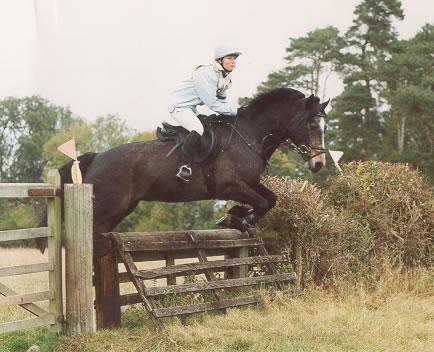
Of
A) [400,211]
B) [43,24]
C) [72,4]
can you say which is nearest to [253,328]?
[400,211]

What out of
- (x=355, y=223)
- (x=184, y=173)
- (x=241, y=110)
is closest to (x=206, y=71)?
(x=241, y=110)

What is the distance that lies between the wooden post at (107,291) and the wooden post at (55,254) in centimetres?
51

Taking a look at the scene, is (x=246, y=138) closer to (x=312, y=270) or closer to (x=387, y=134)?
(x=312, y=270)

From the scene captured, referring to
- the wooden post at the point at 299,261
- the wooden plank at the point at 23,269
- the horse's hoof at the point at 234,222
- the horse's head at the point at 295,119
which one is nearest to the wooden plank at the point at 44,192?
the wooden plank at the point at 23,269

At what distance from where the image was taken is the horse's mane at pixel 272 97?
684 cm

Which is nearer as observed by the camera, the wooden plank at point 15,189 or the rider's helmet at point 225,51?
the wooden plank at point 15,189

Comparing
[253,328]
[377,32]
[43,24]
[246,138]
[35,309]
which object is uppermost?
[377,32]

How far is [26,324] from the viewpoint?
5.01m

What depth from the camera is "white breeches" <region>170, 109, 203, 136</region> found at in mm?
6309

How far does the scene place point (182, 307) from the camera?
5684 mm

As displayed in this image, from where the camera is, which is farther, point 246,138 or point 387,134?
point 387,134

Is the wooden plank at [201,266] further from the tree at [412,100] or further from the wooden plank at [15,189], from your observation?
the tree at [412,100]

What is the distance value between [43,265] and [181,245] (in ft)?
5.26

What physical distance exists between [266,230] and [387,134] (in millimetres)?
22686
